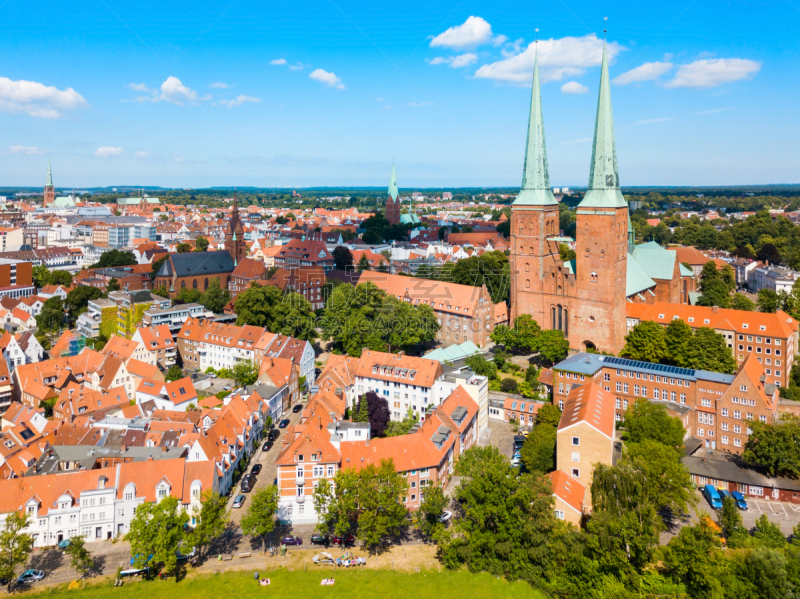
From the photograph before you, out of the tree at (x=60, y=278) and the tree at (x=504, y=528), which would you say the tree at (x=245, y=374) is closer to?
the tree at (x=504, y=528)

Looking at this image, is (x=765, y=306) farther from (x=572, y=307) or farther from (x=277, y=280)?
(x=277, y=280)

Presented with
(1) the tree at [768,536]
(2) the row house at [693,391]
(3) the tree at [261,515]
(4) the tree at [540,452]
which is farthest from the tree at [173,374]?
(1) the tree at [768,536]

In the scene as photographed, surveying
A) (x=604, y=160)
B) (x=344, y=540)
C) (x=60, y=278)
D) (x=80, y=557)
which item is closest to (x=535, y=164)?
(x=604, y=160)

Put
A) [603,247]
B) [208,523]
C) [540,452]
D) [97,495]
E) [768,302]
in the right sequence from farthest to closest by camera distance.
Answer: [768,302] < [603,247] < [540,452] < [97,495] < [208,523]

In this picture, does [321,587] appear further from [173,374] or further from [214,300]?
[214,300]

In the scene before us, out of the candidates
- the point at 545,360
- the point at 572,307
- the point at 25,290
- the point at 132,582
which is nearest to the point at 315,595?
the point at 132,582

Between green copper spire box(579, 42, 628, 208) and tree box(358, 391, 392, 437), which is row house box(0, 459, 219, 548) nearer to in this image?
tree box(358, 391, 392, 437)

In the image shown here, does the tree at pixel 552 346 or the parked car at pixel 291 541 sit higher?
the tree at pixel 552 346
